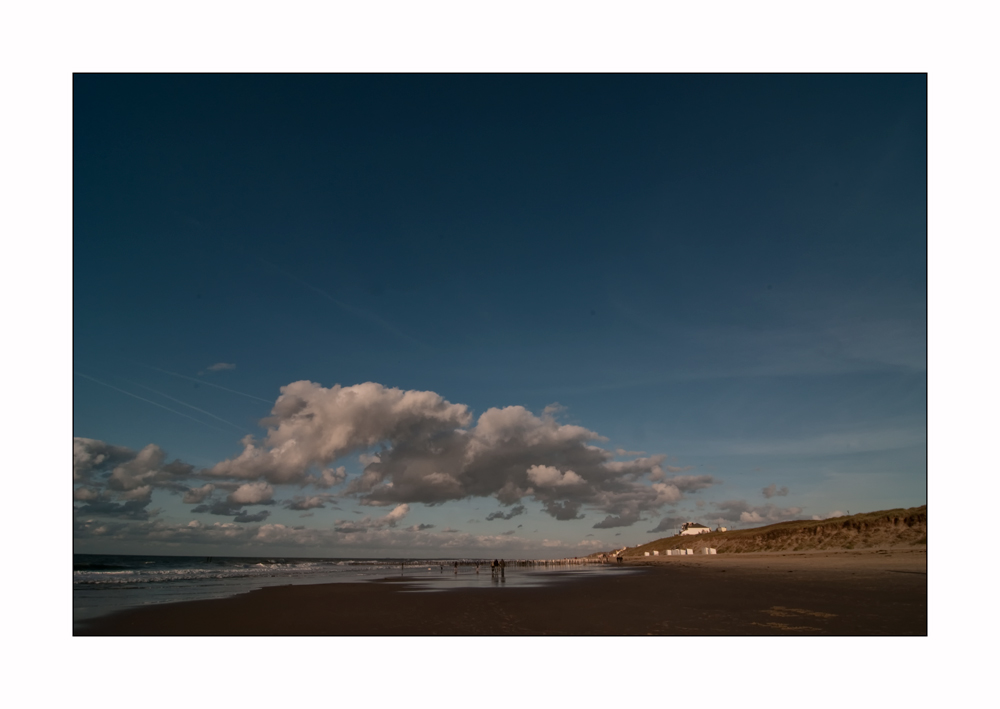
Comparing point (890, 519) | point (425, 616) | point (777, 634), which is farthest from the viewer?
point (890, 519)

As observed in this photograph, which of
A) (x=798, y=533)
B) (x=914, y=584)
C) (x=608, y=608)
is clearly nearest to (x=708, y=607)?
(x=608, y=608)

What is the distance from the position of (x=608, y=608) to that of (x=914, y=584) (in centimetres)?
1701

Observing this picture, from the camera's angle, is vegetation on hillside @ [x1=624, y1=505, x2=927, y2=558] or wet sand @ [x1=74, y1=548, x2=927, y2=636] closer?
wet sand @ [x1=74, y1=548, x2=927, y2=636]

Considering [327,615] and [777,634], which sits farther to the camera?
[327,615]

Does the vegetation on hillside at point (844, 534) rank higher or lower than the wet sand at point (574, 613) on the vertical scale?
lower

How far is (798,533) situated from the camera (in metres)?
87.3

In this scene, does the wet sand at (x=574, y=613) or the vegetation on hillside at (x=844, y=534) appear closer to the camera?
the wet sand at (x=574, y=613)

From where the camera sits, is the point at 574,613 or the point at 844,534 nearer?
the point at 574,613

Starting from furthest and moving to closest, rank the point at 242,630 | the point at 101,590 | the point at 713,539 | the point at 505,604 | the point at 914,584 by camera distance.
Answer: the point at 713,539 < the point at 101,590 < the point at 914,584 < the point at 505,604 < the point at 242,630

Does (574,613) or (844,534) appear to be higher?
(574,613)

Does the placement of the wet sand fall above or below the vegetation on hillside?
above

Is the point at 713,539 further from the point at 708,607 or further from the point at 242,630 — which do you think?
the point at 242,630
